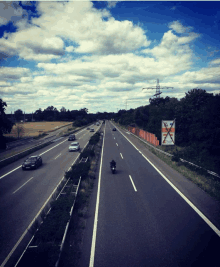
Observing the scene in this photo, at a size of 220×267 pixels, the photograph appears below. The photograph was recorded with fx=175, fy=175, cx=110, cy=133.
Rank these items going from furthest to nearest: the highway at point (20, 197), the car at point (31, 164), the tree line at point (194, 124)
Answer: the tree line at point (194, 124) < the car at point (31, 164) < the highway at point (20, 197)

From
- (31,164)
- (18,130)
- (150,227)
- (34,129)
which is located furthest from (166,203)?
(34,129)

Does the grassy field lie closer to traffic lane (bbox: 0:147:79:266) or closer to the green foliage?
traffic lane (bbox: 0:147:79:266)

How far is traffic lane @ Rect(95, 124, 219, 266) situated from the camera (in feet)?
20.4

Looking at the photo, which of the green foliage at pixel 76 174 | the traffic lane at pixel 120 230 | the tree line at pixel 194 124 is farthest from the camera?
the tree line at pixel 194 124

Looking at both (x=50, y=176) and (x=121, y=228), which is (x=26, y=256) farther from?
(x=50, y=176)

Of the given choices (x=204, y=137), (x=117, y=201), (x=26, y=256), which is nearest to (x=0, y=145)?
(x=117, y=201)

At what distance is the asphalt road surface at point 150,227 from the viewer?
6.25 metres

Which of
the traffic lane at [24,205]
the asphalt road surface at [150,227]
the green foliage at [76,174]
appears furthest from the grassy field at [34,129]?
the asphalt road surface at [150,227]

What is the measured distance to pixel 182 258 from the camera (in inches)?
243

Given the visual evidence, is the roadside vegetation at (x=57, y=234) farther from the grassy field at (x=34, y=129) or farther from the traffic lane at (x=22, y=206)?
the grassy field at (x=34, y=129)

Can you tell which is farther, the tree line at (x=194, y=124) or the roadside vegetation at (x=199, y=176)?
the tree line at (x=194, y=124)

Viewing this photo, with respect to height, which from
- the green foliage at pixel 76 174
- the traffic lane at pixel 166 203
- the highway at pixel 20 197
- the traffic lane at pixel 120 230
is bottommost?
the highway at pixel 20 197

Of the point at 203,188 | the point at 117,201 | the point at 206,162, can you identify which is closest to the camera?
the point at 117,201

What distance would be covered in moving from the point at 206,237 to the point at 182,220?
1.45 meters
